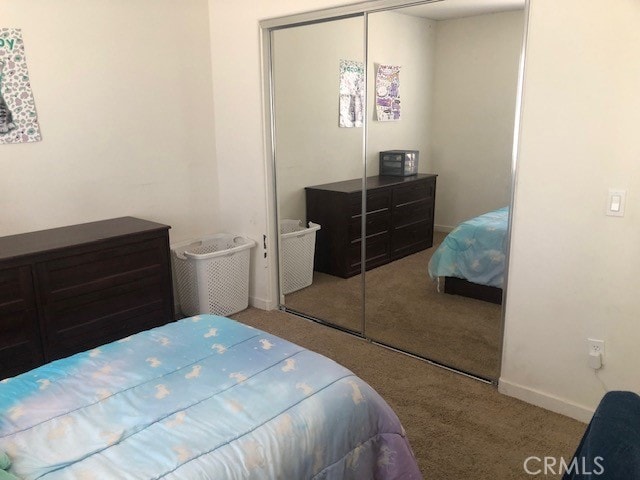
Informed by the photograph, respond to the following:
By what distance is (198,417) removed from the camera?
1.51 m

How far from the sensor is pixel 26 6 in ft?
9.28

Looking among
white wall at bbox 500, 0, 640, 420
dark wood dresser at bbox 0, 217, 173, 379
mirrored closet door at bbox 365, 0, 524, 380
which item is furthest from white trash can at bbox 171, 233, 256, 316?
white wall at bbox 500, 0, 640, 420

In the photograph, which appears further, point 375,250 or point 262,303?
point 262,303

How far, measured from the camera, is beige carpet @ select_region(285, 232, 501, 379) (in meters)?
3.01

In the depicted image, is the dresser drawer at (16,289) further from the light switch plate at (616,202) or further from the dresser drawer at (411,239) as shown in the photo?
the light switch plate at (616,202)

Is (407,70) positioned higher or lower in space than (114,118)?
higher

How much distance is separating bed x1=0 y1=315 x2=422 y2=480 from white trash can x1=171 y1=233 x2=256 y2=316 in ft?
5.05

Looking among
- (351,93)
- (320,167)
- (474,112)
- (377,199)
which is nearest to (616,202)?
(474,112)

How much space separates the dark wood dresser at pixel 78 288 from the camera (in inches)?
100

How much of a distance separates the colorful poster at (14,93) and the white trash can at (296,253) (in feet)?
5.81

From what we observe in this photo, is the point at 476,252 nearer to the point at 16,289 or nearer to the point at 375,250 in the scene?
the point at 375,250

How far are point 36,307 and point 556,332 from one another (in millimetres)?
2668

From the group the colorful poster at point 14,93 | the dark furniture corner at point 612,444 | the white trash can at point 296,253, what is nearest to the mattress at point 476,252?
the white trash can at point 296,253

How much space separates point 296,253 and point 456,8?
80.2 inches
